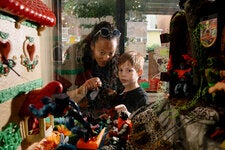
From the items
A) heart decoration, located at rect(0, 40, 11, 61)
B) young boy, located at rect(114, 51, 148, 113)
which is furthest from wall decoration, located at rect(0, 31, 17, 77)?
young boy, located at rect(114, 51, 148, 113)

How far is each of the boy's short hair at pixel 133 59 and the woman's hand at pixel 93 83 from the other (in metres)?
0.31

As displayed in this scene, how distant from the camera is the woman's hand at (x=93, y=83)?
9.06 feet

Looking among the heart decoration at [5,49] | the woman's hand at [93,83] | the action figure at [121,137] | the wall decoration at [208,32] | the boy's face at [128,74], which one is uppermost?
the wall decoration at [208,32]

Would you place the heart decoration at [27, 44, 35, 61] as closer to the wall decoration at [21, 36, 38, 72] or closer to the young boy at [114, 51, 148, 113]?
the wall decoration at [21, 36, 38, 72]

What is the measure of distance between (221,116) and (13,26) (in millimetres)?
1250

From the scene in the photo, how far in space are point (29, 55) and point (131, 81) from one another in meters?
1.28

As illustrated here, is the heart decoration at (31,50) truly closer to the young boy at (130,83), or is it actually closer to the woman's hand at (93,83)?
Result: the woman's hand at (93,83)

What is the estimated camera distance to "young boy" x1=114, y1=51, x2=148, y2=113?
2.72m

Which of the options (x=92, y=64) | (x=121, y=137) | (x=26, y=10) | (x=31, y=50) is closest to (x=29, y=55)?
(x=31, y=50)

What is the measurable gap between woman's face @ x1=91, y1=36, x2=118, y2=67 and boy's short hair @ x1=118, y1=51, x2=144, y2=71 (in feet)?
0.39

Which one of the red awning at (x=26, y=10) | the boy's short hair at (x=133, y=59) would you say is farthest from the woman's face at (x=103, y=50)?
the red awning at (x=26, y=10)

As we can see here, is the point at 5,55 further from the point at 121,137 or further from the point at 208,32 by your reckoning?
the point at 208,32

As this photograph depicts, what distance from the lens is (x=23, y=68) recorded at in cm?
166

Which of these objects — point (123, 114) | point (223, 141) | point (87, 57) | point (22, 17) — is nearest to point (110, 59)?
point (87, 57)
